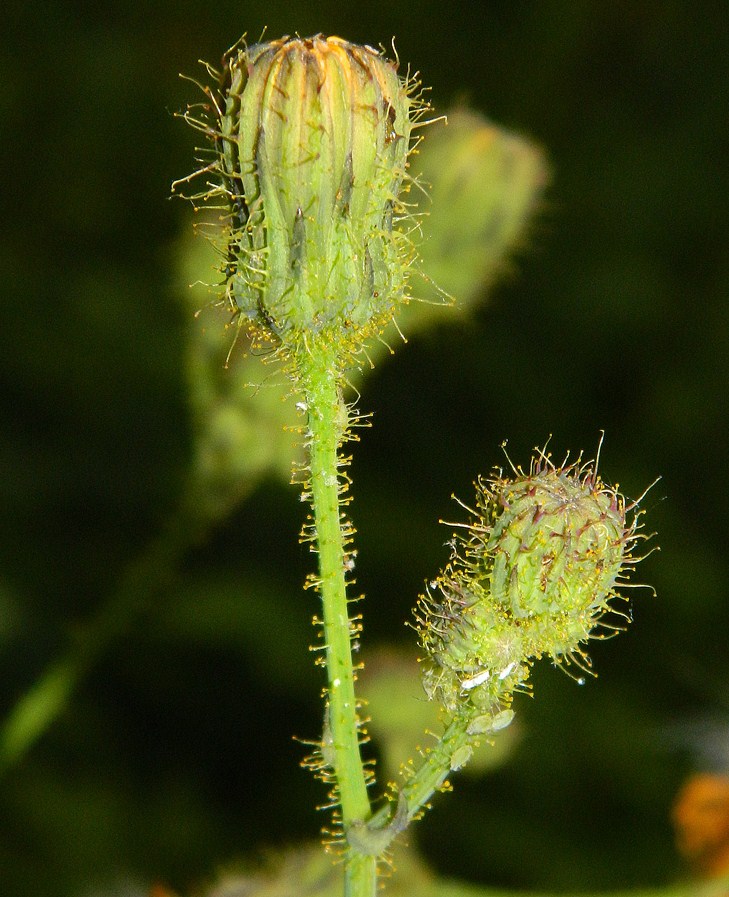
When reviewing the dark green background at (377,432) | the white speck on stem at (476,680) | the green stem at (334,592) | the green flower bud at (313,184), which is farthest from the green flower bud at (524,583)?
the dark green background at (377,432)

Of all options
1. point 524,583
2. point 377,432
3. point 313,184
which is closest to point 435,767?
point 524,583

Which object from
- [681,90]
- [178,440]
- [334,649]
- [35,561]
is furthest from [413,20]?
[334,649]

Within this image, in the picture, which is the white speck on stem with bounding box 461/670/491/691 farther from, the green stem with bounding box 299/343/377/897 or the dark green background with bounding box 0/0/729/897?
the dark green background with bounding box 0/0/729/897

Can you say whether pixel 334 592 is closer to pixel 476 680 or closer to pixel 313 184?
pixel 476 680

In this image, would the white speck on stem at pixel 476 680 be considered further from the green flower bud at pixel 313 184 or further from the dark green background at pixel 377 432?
the dark green background at pixel 377 432

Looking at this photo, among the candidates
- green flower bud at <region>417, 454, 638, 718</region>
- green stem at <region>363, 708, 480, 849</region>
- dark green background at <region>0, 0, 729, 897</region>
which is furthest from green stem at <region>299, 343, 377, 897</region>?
dark green background at <region>0, 0, 729, 897</region>

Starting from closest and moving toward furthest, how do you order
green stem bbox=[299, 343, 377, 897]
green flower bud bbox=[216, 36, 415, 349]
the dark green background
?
green flower bud bbox=[216, 36, 415, 349] → green stem bbox=[299, 343, 377, 897] → the dark green background
